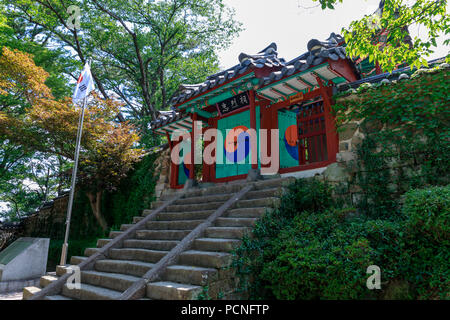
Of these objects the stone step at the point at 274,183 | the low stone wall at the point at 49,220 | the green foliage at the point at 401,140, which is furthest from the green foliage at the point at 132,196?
the green foliage at the point at 401,140

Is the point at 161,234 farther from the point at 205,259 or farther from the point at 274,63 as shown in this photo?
the point at 274,63

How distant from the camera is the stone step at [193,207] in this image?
599 cm

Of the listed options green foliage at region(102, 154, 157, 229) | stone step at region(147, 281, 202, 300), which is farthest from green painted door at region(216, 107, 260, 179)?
stone step at region(147, 281, 202, 300)

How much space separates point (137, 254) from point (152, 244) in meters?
0.31

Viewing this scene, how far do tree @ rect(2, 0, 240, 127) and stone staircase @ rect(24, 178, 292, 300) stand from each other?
12.1 meters

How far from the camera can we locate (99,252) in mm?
5562

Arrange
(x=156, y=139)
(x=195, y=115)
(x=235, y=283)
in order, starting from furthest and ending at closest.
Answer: (x=156, y=139) < (x=195, y=115) < (x=235, y=283)

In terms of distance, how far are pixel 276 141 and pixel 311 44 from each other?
8.36 feet

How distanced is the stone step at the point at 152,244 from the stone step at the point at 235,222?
0.82 meters

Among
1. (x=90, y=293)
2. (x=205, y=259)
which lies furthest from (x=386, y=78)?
(x=90, y=293)

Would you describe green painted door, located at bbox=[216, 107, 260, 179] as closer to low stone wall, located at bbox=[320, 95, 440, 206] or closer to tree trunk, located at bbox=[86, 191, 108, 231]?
low stone wall, located at bbox=[320, 95, 440, 206]

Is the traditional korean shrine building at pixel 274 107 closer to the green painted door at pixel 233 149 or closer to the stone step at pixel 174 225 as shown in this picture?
the green painted door at pixel 233 149
